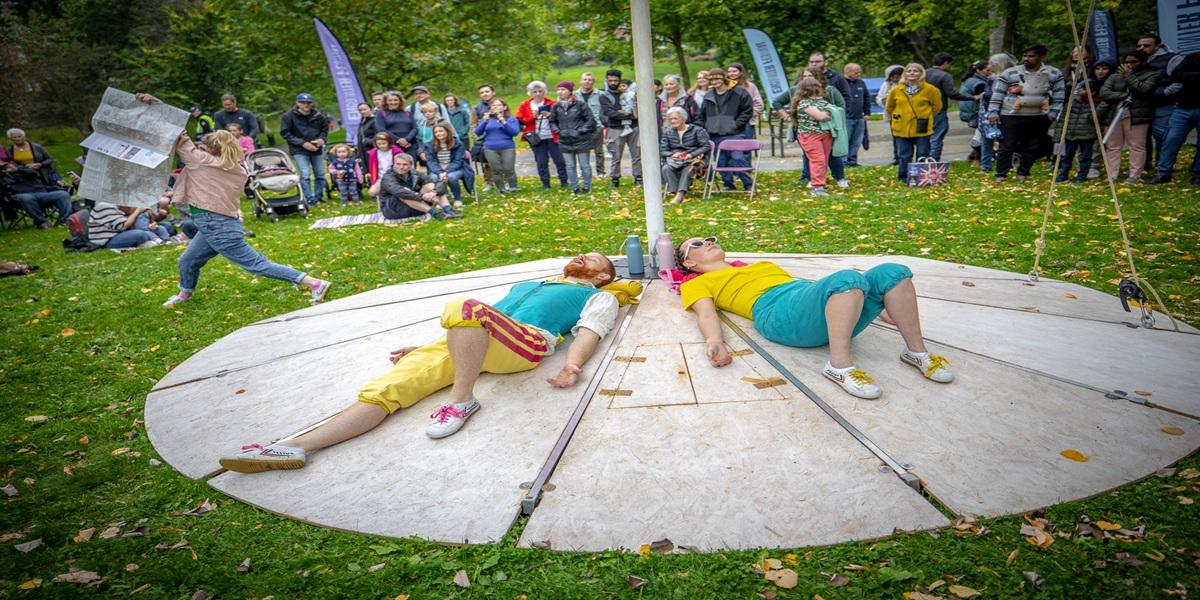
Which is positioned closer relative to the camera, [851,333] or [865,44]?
[851,333]

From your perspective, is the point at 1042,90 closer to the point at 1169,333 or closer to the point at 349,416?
the point at 1169,333

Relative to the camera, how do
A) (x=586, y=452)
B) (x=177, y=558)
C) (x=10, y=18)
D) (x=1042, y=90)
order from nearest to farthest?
(x=177, y=558) → (x=586, y=452) → (x=1042, y=90) → (x=10, y=18)

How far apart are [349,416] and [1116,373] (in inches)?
166

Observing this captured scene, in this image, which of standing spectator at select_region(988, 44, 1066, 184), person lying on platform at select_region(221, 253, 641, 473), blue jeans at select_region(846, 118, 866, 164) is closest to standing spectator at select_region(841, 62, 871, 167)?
blue jeans at select_region(846, 118, 866, 164)

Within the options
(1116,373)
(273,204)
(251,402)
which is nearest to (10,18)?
(273,204)

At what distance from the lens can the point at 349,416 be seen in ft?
12.1

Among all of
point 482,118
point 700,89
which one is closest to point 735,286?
point 700,89

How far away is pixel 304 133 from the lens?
14.0 metres

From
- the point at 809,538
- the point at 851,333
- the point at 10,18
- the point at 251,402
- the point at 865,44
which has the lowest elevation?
the point at 809,538

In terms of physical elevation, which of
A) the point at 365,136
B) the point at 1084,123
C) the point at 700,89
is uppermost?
the point at 700,89

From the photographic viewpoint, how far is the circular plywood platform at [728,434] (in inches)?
116

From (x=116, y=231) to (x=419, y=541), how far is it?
1101 centimetres

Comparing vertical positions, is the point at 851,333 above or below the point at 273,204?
below

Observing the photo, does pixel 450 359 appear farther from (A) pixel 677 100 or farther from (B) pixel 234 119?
(B) pixel 234 119
